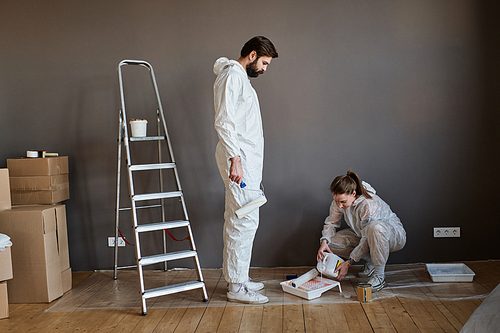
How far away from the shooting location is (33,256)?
265 centimetres

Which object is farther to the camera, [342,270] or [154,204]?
[154,204]

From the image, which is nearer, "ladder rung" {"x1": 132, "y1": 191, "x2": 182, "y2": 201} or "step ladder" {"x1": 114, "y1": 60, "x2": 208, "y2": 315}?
"step ladder" {"x1": 114, "y1": 60, "x2": 208, "y2": 315}

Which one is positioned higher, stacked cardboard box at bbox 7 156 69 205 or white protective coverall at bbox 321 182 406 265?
stacked cardboard box at bbox 7 156 69 205

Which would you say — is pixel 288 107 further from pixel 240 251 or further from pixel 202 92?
pixel 240 251

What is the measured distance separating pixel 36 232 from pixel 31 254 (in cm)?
15

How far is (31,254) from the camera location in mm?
2654

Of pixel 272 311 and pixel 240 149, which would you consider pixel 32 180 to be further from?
pixel 272 311

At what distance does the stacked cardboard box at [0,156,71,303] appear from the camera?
2.65m

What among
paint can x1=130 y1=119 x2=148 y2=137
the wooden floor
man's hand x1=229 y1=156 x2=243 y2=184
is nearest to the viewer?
the wooden floor

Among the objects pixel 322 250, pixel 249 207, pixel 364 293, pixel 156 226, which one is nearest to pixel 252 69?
pixel 249 207

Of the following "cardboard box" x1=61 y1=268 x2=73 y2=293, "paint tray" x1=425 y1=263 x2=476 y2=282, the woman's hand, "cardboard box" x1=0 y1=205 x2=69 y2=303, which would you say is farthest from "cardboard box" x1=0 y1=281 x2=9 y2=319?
"paint tray" x1=425 y1=263 x2=476 y2=282

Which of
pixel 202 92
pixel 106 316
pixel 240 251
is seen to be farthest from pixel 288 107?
pixel 106 316

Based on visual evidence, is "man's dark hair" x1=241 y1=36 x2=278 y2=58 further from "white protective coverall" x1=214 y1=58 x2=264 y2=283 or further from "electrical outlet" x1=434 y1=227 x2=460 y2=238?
"electrical outlet" x1=434 y1=227 x2=460 y2=238

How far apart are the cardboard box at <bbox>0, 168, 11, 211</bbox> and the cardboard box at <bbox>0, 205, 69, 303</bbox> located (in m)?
0.06
